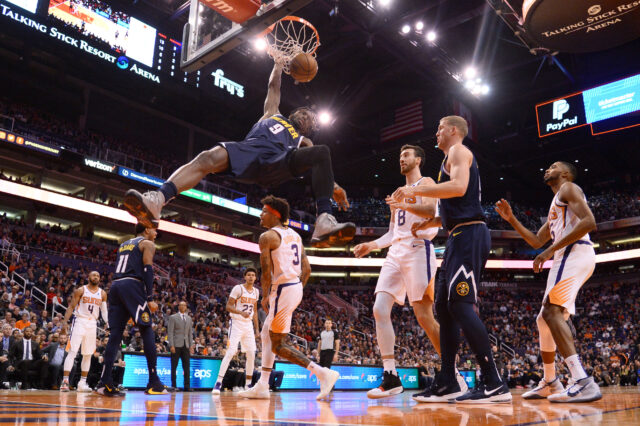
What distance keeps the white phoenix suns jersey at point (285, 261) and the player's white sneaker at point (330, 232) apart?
134 cm

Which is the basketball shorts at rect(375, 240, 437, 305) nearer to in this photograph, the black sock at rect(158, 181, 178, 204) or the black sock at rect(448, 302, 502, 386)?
the black sock at rect(448, 302, 502, 386)

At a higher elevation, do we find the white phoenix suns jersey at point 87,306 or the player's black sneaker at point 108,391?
the white phoenix suns jersey at point 87,306

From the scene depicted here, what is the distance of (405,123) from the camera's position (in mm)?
27484

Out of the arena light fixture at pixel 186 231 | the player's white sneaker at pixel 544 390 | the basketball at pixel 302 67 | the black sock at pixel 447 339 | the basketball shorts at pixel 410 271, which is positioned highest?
the arena light fixture at pixel 186 231

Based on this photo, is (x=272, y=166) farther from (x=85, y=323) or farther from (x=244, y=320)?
(x=85, y=323)

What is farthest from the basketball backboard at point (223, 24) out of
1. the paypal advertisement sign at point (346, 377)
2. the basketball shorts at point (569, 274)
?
the paypal advertisement sign at point (346, 377)

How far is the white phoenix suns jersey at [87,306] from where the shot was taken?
799 cm

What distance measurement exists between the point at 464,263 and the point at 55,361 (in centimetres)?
783

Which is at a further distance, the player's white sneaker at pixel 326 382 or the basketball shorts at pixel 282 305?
the basketball shorts at pixel 282 305

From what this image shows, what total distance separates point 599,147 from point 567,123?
7546 millimetres

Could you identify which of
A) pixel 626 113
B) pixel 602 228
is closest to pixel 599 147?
pixel 602 228

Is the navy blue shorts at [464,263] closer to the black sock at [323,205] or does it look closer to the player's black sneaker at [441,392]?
the player's black sneaker at [441,392]

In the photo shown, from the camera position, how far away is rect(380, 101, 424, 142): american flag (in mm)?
26967

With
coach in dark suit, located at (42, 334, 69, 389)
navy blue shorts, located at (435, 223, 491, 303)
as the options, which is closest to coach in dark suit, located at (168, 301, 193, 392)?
coach in dark suit, located at (42, 334, 69, 389)
